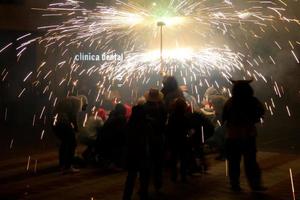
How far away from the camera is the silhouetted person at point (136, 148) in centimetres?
711

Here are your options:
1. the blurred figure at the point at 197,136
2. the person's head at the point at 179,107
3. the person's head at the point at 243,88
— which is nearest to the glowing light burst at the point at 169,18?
the blurred figure at the point at 197,136

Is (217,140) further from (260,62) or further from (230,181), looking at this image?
→ (260,62)

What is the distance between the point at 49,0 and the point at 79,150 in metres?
10.6

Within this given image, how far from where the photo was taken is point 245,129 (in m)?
8.01

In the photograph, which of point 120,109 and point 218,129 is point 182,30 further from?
point 120,109

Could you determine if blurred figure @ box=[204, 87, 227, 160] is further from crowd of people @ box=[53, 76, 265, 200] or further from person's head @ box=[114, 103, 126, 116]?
person's head @ box=[114, 103, 126, 116]

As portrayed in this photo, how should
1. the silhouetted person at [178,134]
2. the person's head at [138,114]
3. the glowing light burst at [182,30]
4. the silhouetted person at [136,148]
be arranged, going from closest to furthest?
the silhouetted person at [136,148]
the person's head at [138,114]
the silhouetted person at [178,134]
the glowing light burst at [182,30]

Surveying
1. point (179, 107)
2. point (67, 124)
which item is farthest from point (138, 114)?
point (67, 124)

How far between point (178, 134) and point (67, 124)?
214 centimetres

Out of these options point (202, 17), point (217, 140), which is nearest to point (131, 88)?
point (202, 17)

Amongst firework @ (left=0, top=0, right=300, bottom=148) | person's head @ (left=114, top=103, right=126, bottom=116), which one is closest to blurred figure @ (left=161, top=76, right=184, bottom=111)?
person's head @ (left=114, top=103, right=126, bottom=116)

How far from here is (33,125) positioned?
60.3ft

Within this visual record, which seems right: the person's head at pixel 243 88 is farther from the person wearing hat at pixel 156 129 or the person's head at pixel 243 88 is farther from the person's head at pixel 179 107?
the person wearing hat at pixel 156 129

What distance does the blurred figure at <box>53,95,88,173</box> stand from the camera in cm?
962
